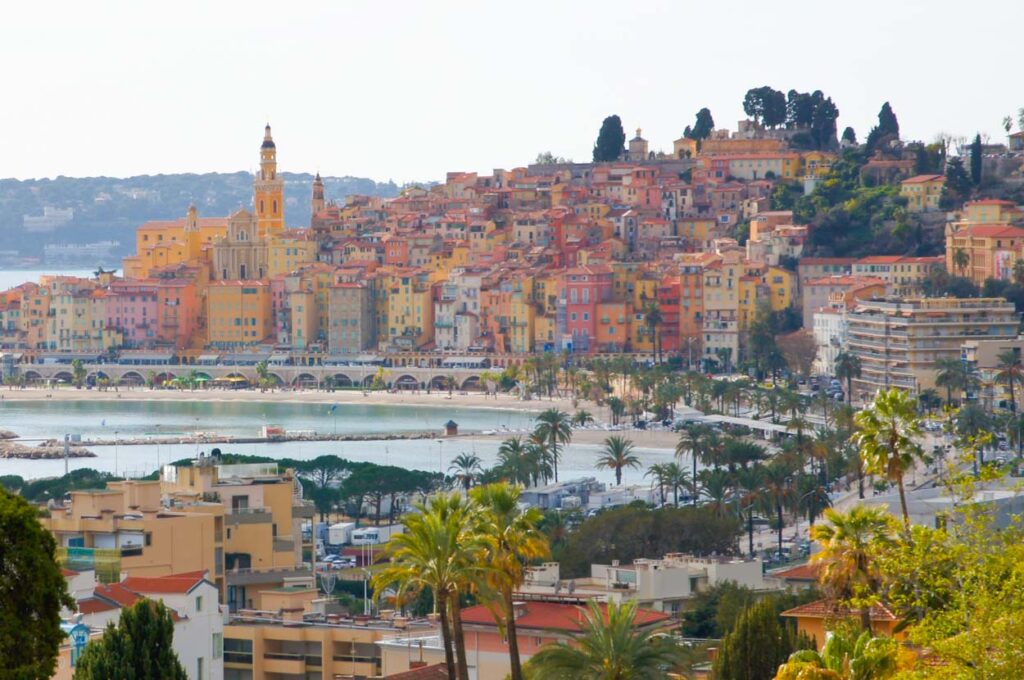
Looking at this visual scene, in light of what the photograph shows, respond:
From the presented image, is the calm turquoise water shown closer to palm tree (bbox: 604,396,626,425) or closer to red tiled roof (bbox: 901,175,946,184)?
palm tree (bbox: 604,396,626,425)

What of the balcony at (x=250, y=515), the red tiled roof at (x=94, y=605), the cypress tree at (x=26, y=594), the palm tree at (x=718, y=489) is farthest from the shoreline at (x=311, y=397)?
the cypress tree at (x=26, y=594)

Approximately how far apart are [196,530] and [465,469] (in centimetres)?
3388

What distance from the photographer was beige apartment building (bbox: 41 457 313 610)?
26.1 m

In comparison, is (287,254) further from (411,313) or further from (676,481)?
(676,481)

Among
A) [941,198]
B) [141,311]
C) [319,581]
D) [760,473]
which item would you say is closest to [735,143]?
[941,198]

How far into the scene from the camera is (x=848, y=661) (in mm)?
14008

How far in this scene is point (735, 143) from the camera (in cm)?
11200

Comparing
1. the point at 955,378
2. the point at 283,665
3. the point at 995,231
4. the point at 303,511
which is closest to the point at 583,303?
the point at 995,231

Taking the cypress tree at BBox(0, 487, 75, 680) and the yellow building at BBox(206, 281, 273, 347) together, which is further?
the yellow building at BBox(206, 281, 273, 347)

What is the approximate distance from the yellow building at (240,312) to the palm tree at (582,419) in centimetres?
3179

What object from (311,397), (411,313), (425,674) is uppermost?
(411,313)

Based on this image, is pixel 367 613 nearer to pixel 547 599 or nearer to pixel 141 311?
pixel 547 599

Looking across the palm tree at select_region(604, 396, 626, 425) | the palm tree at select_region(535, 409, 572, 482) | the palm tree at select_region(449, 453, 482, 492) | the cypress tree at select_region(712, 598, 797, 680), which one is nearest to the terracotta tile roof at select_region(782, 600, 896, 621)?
the cypress tree at select_region(712, 598, 797, 680)

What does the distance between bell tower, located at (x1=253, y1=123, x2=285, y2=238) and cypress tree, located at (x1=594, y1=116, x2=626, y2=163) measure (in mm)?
14907
